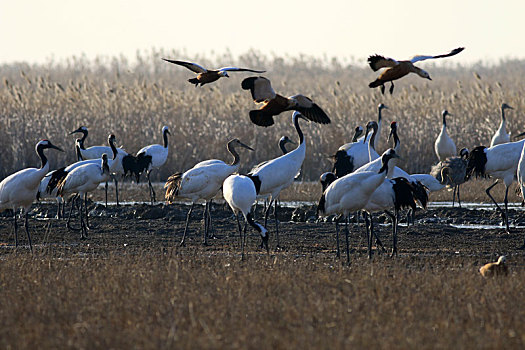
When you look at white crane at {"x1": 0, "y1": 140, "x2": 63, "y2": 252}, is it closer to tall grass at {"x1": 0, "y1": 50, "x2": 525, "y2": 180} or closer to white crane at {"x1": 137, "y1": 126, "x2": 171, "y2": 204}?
white crane at {"x1": 137, "y1": 126, "x2": 171, "y2": 204}

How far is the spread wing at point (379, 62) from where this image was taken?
875 cm

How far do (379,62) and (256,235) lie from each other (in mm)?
3848

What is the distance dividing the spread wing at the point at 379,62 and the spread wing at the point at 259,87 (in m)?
2.03

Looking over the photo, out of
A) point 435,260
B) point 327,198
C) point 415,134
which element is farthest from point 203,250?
point 415,134

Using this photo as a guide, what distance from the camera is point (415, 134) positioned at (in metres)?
20.1

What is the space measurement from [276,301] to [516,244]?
506 cm

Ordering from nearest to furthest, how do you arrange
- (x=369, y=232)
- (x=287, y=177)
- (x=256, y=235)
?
(x=369, y=232) < (x=287, y=177) < (x=256, y=235)

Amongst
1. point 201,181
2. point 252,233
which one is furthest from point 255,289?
point 252,233

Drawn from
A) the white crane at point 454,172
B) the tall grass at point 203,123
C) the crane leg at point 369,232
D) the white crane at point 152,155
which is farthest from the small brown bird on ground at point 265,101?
the tall grass at point 203,123

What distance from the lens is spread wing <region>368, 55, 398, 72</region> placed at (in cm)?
875

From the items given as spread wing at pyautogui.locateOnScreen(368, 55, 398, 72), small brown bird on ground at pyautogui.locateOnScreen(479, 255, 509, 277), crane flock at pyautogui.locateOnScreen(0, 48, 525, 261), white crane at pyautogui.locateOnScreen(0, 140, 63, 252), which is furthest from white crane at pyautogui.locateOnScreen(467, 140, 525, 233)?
white crane at pyautogui.locateOnScreen(0, 140, 63, 252)

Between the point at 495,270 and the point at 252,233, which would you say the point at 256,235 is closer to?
the point at 252,233

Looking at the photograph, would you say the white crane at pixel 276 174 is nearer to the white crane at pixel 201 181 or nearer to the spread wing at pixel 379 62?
the white crane at pixel 201 181

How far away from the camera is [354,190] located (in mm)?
9180
